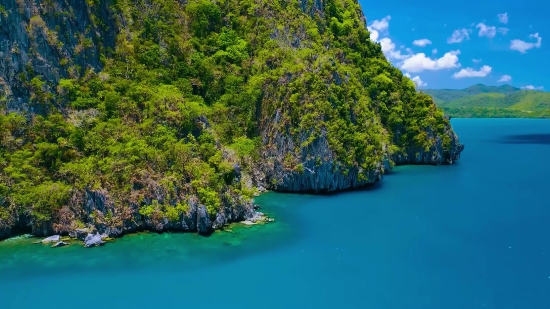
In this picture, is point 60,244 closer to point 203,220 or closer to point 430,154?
point 203,220

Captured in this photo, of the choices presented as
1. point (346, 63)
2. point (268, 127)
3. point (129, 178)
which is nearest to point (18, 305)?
point (129, 178)

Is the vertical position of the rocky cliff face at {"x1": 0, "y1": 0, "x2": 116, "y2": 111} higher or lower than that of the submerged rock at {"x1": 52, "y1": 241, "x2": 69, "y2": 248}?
higher

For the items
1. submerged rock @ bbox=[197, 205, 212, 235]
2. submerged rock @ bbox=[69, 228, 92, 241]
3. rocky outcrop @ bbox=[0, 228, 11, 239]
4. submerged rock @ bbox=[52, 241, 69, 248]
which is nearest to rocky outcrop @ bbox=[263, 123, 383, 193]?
submerged rock @ bbox=[197, 205, 212, 235]

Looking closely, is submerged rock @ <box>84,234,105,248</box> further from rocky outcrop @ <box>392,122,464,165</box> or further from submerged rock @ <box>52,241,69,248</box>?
rocky outcrop @ <box>392,122,464,165</box>

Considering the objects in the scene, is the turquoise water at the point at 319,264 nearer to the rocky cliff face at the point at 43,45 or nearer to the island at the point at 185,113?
the island at the point at 185,113

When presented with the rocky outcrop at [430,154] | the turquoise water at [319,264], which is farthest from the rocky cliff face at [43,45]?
the rocky outcrop at [430,154]

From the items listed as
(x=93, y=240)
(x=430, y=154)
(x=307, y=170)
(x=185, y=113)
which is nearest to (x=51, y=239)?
(x=93, y=240)
